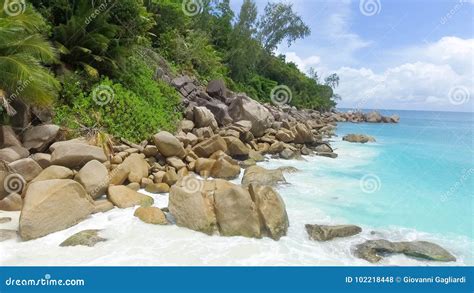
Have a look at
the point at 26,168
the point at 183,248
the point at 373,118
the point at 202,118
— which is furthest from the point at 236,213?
the point at 373,118

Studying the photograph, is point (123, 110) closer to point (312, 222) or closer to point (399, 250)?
point (312, 222)

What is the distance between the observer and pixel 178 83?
15727 mm

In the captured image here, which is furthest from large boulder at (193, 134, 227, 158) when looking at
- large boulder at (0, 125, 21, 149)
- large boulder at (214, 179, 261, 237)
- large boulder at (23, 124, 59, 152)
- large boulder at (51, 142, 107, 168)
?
large boulder at (0, 125, 21, 149)

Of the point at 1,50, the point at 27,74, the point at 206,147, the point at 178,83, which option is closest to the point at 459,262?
the point at 206,147

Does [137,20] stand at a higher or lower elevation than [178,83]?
higher

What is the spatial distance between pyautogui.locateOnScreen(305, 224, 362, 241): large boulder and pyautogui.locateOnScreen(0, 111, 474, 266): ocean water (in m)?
0.13

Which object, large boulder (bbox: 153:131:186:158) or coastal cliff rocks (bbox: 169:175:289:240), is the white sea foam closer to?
coastal cliff rocks (bbox: 169:175:289:240)

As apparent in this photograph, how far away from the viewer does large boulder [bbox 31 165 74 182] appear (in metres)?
7.29

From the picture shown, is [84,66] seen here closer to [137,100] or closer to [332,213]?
[137,100]

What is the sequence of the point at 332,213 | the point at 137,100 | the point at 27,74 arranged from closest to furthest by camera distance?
the point at 27,74
the point at 332,213
the point at 137,100

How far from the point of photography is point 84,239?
18.9 ft

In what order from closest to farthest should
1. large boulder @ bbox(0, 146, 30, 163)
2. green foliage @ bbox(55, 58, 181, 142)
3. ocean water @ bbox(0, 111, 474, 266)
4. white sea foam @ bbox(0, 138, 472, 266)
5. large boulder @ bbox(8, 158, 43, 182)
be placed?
white sea foam @ bbox(0, 138, 472, 266), ocean water @ bbox(0, 111, 474, 266), large boulder @ bbox(8, 158, 43, 182), large boulder @ bbox(0, 146, 30, 163), green foliage @ bbox(55, 58, 181, 142)

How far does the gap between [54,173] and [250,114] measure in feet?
32.7

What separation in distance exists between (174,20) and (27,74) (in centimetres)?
1414
